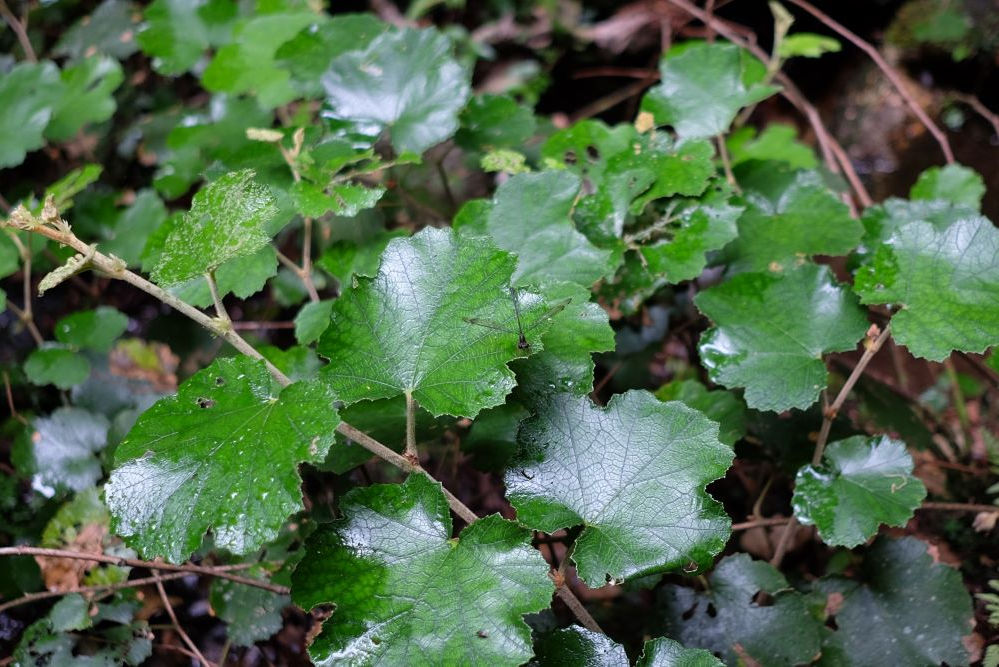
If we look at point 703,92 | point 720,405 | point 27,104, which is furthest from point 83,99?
point 720,405

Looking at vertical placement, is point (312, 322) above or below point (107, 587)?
above

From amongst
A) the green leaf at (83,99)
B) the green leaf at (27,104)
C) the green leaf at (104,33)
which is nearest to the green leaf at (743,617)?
the green leaf at (27,104)

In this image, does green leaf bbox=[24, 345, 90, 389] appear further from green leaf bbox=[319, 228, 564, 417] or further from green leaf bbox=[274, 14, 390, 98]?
green leaf bbox=[319, 228, 564, 417]

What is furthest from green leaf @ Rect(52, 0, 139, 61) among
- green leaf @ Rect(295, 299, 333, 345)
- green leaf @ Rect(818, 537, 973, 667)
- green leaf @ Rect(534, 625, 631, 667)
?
green leaf @ Rect(818, 537, 973, 667)

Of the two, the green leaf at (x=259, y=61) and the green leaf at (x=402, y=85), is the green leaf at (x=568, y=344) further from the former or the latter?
the green leaf at (x=259, y=61)

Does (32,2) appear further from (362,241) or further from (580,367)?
(580,367)

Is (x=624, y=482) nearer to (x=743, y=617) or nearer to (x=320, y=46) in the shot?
(x=743, y=617)
